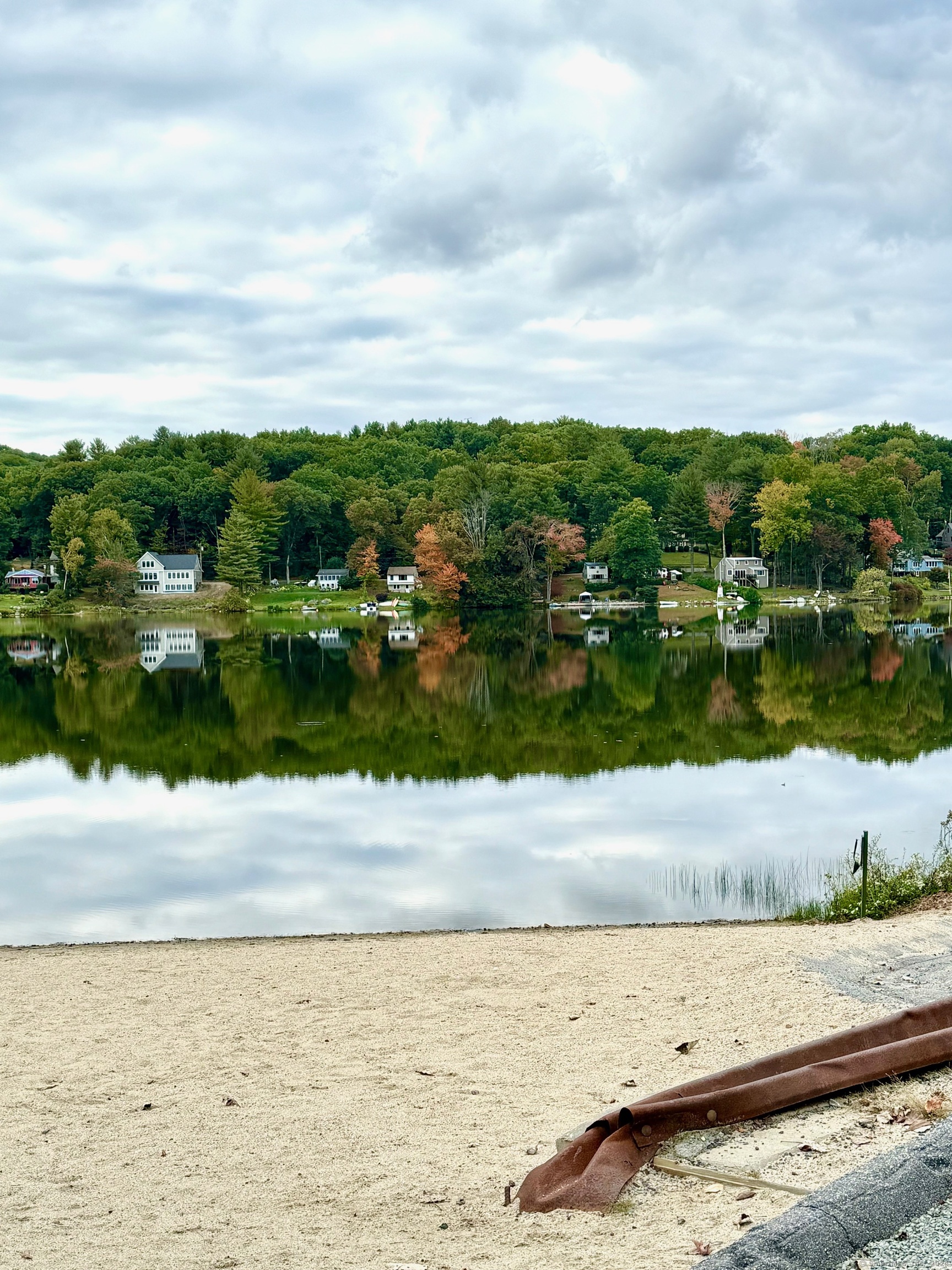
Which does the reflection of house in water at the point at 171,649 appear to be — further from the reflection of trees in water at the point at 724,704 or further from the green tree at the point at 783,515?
the green tree at the point at 783,515

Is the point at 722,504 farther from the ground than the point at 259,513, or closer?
farther from the ground

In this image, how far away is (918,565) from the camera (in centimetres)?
10419

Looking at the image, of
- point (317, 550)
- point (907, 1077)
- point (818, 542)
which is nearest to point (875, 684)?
point (907, 1077)

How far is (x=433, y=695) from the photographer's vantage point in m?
32.5

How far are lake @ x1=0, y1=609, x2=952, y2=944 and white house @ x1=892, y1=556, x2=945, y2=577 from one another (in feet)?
206

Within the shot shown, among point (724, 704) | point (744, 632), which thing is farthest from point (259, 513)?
point (724, 704)

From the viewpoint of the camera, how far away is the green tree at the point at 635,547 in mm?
85188

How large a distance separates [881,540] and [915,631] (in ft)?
129

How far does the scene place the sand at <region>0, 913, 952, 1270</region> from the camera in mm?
5203

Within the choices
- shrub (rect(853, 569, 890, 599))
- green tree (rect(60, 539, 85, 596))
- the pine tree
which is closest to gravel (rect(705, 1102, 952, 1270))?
green tree (rect(60, 539, 85, 596))

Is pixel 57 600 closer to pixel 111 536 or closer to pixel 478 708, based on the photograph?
pixel 111 536

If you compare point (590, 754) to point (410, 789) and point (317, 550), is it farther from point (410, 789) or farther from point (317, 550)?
point (317, 550)

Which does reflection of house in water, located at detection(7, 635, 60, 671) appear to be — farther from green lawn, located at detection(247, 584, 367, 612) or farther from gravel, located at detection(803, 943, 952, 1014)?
gravel, located at detection(803, 943, 952, 1014)

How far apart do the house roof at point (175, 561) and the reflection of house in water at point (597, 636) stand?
41826mm
